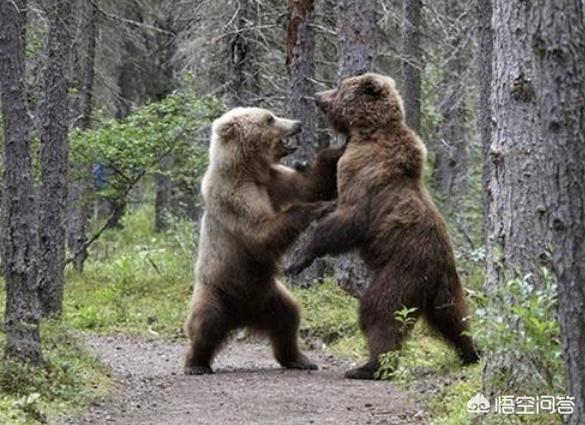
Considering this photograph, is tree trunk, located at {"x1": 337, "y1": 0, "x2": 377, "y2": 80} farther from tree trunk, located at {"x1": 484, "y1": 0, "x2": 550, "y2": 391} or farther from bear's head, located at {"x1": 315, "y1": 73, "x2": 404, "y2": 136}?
tree trunk, located at {"x1": 484, "y1": 0, "x2": 550, "y2": 391}

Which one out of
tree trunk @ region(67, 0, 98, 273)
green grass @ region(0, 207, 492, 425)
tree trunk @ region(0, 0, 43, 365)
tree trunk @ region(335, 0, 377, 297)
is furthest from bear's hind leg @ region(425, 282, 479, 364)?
tree trunk @ region(67, 0, 98, 273)

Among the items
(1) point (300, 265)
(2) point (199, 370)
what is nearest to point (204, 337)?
(2) point (199, 370)

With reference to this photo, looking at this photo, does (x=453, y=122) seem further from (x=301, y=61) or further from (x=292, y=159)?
(x=301, y=61)

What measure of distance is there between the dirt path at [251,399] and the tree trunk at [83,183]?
27.3 ft

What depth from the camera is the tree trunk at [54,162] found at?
43.7ft

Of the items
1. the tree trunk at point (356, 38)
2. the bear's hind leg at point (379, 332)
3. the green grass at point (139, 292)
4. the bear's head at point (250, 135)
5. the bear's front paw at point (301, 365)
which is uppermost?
the tree trunk at point (356, 38)

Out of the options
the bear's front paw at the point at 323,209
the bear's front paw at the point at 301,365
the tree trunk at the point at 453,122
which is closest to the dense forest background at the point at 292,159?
the tree trunk at the point at 453,122

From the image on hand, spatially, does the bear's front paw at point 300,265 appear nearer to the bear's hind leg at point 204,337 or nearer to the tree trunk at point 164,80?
the bear's hind leg at point 204,337

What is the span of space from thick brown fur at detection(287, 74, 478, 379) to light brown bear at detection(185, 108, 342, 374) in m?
0.61

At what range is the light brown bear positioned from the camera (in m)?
9.80

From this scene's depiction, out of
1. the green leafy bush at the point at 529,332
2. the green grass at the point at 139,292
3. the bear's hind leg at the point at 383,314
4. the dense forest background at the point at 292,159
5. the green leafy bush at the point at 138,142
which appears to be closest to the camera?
the dense forest background at the point at 292,159

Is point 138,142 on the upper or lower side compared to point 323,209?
lower

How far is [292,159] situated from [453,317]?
731 centimetres

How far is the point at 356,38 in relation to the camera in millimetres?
12094
